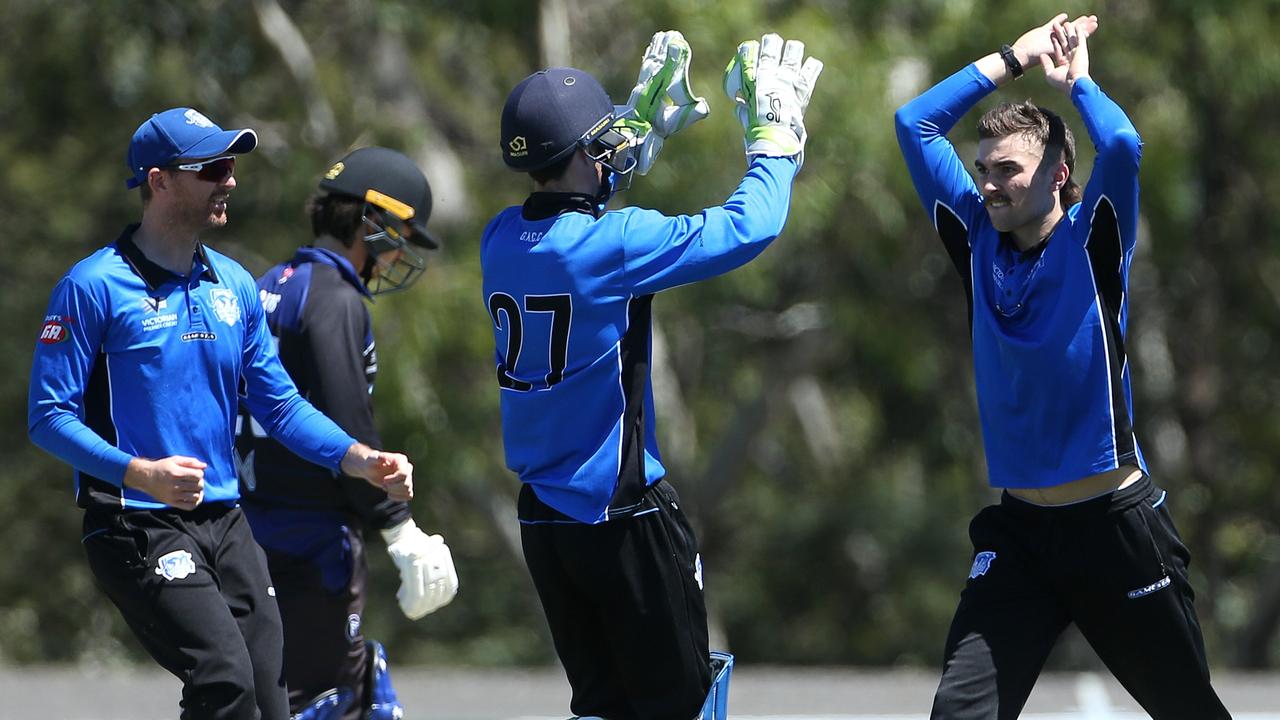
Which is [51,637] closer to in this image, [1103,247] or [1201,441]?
[1201,441]

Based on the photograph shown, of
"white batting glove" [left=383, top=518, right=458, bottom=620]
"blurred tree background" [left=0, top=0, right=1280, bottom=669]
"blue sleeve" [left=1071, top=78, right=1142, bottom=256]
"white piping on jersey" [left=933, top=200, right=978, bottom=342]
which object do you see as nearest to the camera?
"blue sleeve" [left=1071, top=78, right=1142, bottom=256]

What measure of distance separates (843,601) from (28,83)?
36.0ft

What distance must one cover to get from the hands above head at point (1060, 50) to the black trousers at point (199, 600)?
2.64 m

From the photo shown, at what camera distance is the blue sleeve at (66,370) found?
4.40 meters

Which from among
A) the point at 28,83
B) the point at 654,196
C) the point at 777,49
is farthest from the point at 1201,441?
the point at 777,49

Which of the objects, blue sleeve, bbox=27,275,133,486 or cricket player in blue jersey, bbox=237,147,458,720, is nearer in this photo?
blue sleeve, bbox=27,275,133,486

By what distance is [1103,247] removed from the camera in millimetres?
4367

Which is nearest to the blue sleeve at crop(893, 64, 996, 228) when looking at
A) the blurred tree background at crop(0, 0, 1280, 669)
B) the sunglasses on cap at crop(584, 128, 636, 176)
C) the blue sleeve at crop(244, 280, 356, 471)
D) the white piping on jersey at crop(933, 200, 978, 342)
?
the white piping on jersey at crop(933, 200, 978, 342)

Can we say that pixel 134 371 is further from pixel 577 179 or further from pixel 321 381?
pixel 577 179

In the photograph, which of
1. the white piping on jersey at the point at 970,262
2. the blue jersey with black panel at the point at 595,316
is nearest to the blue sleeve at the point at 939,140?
the white piping on jersey at the point at 970,262

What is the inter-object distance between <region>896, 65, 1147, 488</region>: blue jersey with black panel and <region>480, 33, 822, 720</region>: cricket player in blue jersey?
0.71 metres

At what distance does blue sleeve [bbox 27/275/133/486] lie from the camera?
4402mm

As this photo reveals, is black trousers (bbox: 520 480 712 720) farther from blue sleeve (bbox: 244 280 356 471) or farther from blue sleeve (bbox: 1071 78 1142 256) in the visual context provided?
blue sleeve (bbox: 1071 78 1142 256)

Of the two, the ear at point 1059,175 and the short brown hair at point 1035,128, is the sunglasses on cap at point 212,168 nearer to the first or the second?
the short brown hair at point 1035,128
